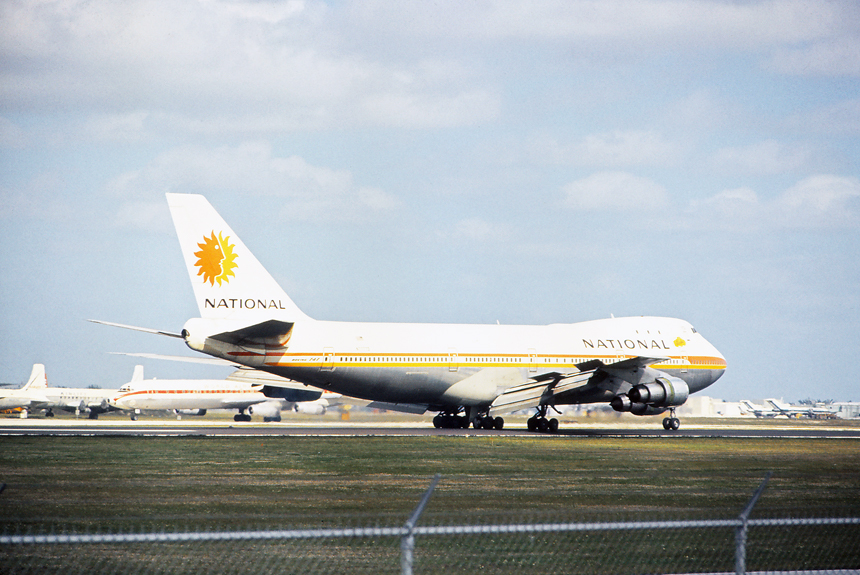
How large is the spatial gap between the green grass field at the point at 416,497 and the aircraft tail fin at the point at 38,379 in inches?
3214

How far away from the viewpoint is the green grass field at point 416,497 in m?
11.5

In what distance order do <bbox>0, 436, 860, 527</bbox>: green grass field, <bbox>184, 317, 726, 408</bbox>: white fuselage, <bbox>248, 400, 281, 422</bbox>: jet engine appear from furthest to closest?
<bbox>248, 400, 281, 422</bbox>: jet engine, <bbox>184, 317, 726, 408</bbox>: white fuselage, <bbox>0, 436, 860, 527</bbox>: green grass field

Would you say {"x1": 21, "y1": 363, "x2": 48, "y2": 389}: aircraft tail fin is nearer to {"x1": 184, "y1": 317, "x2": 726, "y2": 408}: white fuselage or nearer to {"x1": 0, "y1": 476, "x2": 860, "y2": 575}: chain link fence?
{"x1": 184, "y1": 317, "x2": 726, "y2": 408}: white fuselage

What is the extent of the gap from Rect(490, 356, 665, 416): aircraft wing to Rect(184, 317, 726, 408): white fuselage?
610mm

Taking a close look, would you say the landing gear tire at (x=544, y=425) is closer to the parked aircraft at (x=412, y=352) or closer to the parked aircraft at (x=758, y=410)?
the parked aircraft at (x=412, y=352)

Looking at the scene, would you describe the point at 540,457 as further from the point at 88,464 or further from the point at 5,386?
the point at 5,386

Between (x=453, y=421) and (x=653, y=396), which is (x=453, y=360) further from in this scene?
(x=653, y=396)

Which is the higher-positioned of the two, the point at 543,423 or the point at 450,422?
the point at 543,423

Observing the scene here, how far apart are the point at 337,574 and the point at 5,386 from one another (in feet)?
361

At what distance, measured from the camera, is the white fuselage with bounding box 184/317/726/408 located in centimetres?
3872

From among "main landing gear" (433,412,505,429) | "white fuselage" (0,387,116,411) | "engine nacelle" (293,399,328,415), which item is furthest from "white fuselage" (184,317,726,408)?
"white fuselage" (0,387,116,411)

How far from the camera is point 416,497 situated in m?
17.7

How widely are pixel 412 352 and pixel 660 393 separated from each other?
37.6ft

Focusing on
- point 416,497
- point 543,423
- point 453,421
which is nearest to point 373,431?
point 453,421
